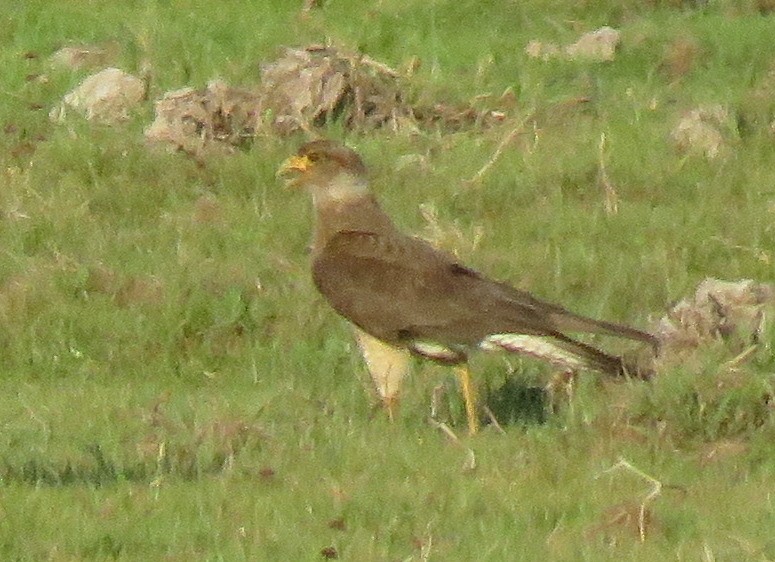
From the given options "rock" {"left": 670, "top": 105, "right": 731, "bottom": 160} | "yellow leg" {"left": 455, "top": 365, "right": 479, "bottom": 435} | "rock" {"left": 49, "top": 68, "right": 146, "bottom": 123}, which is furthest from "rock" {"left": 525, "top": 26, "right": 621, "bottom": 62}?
"yellow leg" {"left": 455, "top": 365, "right": 479, "bottom": 435}

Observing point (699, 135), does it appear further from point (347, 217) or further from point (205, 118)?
point (347, 217)

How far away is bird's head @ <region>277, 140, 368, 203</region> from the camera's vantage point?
27.3ft

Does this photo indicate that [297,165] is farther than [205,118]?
No

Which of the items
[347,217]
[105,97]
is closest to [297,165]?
[347,217]

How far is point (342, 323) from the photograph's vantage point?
339 inches

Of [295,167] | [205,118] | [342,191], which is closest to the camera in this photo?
[342,191]

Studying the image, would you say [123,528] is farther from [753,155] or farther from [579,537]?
[753,155]

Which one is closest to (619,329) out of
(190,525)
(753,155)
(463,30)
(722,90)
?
(190,525)

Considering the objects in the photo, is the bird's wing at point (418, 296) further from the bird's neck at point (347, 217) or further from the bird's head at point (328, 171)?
the bird's head at point (328, 171)

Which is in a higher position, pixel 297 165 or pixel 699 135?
pixel 297 165

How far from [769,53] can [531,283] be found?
361 cm

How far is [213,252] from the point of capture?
9258mm

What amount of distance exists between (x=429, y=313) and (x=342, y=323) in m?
1.16

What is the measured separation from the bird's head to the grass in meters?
0.54
